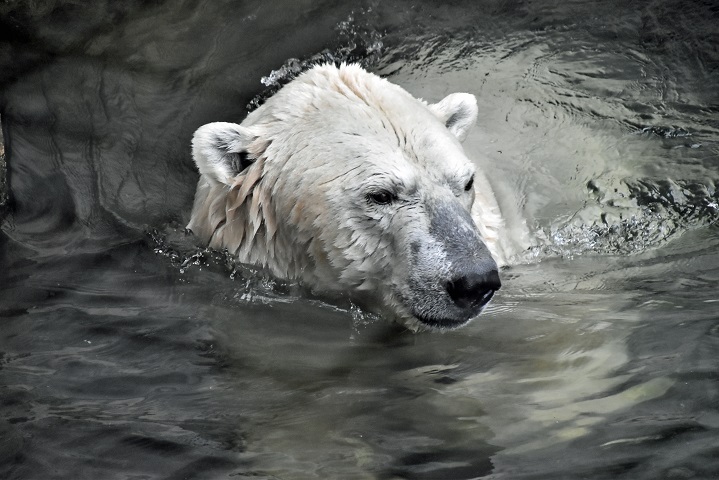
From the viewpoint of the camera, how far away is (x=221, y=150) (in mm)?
3512

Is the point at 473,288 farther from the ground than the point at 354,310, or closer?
farther from the ground

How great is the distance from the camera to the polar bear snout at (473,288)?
9.69ft

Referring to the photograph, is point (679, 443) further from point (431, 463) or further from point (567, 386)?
point (431, 463)

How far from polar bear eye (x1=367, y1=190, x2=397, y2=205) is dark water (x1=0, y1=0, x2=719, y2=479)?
1.81 feet

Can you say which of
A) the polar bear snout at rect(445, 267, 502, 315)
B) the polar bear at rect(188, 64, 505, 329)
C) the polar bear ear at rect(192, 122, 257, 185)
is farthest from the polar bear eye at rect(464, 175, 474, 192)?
the polar bear ear at rect(192, 122, 257, 185)

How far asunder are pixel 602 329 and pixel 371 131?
1176 millimetres

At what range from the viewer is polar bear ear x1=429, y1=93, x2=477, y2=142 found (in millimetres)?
3834

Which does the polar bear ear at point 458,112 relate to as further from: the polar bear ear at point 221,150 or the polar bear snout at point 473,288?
the polar bear snout at point 473,288

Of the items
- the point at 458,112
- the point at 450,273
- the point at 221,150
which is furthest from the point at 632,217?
the point at 221,150

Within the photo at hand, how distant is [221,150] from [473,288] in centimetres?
123

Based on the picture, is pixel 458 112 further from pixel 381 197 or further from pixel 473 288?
pixel 473 288

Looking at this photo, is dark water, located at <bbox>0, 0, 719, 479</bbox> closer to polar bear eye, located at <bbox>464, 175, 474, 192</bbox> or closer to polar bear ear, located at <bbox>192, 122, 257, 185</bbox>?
polar bear ear, located at <bbox>192, 122, 257, 185</bbox>

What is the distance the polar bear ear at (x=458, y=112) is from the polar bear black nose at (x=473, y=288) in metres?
1.03

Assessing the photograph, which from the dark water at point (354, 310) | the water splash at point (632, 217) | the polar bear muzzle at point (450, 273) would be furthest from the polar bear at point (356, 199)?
the water splash at point (632, 217)
